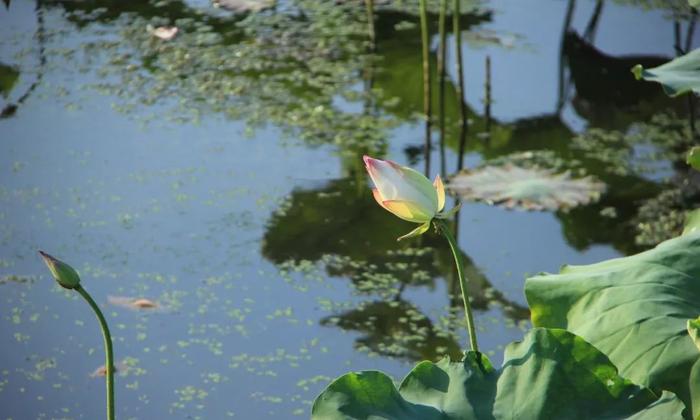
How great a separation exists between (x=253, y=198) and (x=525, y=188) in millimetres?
601

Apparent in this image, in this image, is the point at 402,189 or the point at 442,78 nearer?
the point at 402,189

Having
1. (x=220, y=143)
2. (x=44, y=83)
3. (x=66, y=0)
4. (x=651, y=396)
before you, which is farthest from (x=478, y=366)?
(x=66, y=0)

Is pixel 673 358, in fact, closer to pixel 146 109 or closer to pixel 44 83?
pixel 146 109

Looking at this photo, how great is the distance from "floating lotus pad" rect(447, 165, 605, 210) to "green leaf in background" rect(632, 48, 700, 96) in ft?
2.50

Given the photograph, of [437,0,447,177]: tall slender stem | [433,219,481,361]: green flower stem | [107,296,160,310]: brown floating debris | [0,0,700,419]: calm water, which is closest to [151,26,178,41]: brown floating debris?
[0,0,700,419]: calm water

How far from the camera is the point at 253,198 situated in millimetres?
A: 2602

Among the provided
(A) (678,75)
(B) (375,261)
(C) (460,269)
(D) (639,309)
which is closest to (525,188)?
(B) (375,261)

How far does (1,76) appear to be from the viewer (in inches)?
127

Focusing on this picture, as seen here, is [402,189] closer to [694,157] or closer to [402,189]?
[402,189]

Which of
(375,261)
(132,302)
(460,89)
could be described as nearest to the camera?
(132,302)

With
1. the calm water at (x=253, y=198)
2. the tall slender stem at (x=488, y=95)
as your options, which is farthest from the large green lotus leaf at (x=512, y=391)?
the tall slender stem at (x=488, y=95)

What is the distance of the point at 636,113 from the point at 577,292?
1795 mm

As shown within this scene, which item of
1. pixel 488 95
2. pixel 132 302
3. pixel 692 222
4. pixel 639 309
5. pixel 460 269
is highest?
pixel 460 269

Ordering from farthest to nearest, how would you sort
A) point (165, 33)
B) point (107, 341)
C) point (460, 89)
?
point (165, 33), point (460, 89), point (107, 341)
